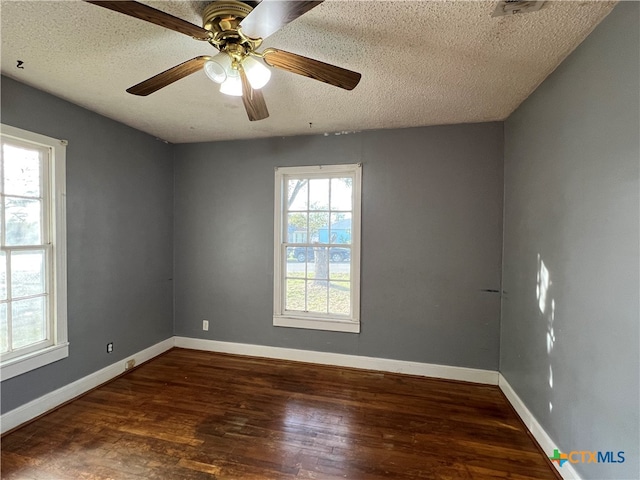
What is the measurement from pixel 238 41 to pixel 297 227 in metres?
2.11

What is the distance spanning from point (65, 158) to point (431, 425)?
139 inches

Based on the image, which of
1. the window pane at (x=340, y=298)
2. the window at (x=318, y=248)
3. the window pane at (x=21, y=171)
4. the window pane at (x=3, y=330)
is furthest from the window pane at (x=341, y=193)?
the window pane at (x=3, y=330)

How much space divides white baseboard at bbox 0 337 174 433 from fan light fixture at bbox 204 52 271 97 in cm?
264

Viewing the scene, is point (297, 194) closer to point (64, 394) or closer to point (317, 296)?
point (317, 296)

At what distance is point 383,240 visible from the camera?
3021mm

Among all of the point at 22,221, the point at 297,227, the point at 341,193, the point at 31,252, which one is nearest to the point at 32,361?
the point at 31,252

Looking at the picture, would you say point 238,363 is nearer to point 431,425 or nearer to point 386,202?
point 431,425

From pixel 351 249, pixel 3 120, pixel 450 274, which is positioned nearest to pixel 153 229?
pixel 3 120

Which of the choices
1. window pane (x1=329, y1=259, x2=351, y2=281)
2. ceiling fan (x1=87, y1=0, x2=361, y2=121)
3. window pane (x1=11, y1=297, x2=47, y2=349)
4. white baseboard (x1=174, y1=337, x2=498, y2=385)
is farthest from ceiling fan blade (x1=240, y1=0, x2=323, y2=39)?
white baseboard (x1=174, y1=337, x2=498, y2=385)

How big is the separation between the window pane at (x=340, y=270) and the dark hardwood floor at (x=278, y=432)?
99cm

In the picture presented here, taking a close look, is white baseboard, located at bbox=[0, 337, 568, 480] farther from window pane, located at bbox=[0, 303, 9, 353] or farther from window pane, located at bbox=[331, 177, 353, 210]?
window pane, located at bbox=[331, 177, 353, 210]

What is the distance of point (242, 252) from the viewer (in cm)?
340
